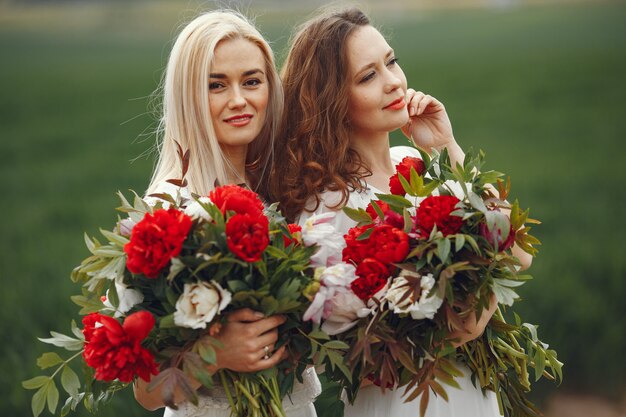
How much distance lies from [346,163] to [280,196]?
0.26 m

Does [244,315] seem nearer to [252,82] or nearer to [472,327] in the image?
[472,327]

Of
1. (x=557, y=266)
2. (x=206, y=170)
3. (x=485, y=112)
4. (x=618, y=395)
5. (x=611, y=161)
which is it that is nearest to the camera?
(x=206, y=170)

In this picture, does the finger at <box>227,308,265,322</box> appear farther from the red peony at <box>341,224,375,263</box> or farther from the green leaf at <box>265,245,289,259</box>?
the red peony at <box>341,224,375,263</box>

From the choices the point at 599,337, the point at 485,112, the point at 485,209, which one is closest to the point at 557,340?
the point at 599,337

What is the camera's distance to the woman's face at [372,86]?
3395mm

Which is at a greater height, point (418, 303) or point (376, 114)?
point (376, 114)

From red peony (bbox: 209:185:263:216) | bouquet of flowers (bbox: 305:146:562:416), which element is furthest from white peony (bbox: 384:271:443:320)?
red peony (bbox: 209:185:263:216)

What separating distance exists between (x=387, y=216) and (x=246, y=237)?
47 cm

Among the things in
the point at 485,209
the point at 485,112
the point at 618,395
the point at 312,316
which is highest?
the point at 485,209

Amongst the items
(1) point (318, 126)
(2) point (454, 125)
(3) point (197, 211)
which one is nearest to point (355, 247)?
(3) point (197, 211)

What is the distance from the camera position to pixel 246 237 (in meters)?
Answer: 2.61

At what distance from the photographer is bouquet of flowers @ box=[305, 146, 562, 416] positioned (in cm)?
271

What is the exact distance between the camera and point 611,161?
10.6 m

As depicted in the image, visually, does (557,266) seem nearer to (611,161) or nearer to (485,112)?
(611,161)
